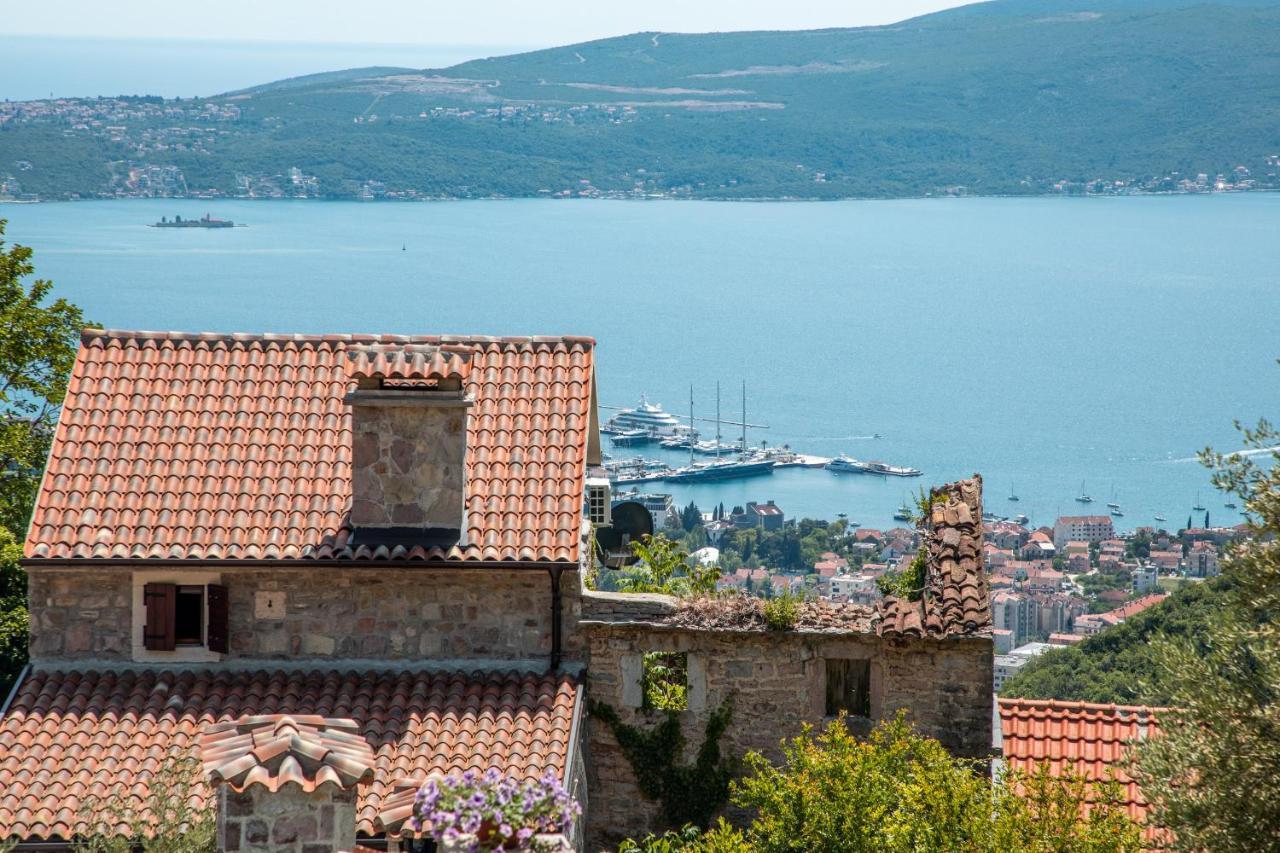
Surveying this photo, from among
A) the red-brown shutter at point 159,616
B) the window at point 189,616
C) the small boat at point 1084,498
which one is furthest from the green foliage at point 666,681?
the small boat at point 1084,498

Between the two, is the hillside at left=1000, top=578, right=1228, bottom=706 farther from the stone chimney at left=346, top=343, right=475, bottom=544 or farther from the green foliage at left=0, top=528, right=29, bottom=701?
the green foliage at left=0, top=528, right=29, bottom=701

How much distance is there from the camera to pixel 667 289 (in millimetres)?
197875

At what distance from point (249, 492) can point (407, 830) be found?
432 cm

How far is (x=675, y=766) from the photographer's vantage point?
1443 centimetres

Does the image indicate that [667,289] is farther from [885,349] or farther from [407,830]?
[407,830]

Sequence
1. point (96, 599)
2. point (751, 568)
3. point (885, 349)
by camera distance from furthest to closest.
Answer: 1. point (885, 349)
2. point (751, 568)
3. point (96, 599)

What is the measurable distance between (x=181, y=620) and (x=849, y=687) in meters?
5.78

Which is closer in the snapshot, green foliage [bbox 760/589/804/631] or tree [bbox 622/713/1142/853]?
tree [bbox 622/713/1142/853]

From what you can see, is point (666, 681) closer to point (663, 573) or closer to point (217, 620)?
point (663, 573)

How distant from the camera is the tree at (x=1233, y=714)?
999 centimetres

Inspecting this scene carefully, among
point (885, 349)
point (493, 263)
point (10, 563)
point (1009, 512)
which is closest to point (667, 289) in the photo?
point (493, 263)

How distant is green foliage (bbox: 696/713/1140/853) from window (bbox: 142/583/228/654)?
183 inches

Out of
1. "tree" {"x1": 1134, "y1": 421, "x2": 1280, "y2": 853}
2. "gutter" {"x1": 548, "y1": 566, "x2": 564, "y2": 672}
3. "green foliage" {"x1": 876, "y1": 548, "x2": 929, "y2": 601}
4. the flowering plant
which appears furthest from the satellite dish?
the flowering plant

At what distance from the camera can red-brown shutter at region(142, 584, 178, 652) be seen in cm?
1393
